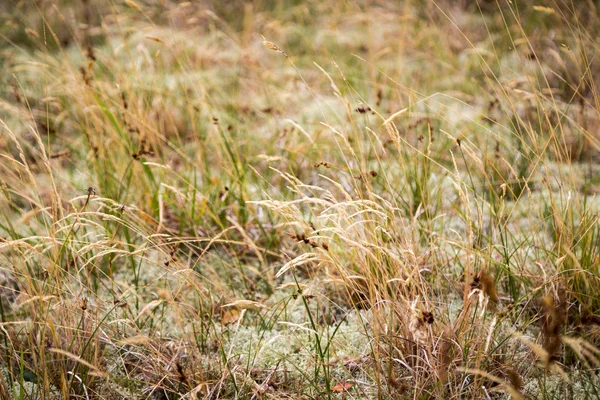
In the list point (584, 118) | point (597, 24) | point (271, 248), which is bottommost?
point (271, 248)

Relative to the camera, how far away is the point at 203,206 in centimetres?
203

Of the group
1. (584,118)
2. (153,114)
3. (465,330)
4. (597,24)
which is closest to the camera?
(465,330)

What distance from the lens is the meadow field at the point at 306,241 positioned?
1.38 meters

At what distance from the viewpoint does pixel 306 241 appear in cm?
128

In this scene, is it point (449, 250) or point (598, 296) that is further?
point (449, 250)

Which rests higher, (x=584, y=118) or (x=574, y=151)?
(x=584, y=118)

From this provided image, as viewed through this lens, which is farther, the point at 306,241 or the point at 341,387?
the point at 341,387

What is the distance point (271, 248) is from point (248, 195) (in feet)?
0.84

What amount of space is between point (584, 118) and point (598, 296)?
1.39m

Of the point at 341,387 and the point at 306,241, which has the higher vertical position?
the point at 306,241

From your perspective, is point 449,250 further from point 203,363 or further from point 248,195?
point 203,363

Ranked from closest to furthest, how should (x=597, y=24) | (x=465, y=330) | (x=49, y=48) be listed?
(x=465, y=330)
(x=597, y=24)
(x=49, y=48)

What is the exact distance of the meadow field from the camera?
1384 mm

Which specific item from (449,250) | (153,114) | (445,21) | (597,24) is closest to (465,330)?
(449,250)
